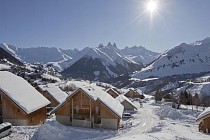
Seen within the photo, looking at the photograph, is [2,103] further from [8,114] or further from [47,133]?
[47,133]

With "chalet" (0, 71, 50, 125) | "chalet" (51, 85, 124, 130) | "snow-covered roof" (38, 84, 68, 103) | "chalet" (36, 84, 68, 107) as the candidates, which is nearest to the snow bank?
"chalet" (51, 85, 124, 130)

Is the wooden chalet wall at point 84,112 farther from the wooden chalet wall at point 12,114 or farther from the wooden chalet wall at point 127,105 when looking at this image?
the wooden chalet wall at point 127,105

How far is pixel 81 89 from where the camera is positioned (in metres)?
45.9

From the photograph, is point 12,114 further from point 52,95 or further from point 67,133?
point 52,95

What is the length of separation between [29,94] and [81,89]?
900 centimetres

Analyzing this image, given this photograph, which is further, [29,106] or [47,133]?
[29,106]

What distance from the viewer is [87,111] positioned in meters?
46.8

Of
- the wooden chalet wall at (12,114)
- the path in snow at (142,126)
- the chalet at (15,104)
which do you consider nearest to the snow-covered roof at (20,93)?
the chalet at (15,104)

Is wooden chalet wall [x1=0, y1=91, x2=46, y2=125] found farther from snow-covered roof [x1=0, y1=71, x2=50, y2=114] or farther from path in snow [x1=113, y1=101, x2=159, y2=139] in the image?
path in snow [x1=113, y1=101, x2=159, y2=139]

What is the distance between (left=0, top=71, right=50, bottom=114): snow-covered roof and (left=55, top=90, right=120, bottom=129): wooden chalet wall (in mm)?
4600

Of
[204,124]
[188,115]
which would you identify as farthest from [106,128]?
[188,115]

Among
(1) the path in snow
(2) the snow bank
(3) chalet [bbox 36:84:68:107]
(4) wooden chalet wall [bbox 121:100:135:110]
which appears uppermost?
(3) chalet [bbox 36:84:68:107]

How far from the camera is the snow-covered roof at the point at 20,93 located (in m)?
42.2

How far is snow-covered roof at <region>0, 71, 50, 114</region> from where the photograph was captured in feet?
139
